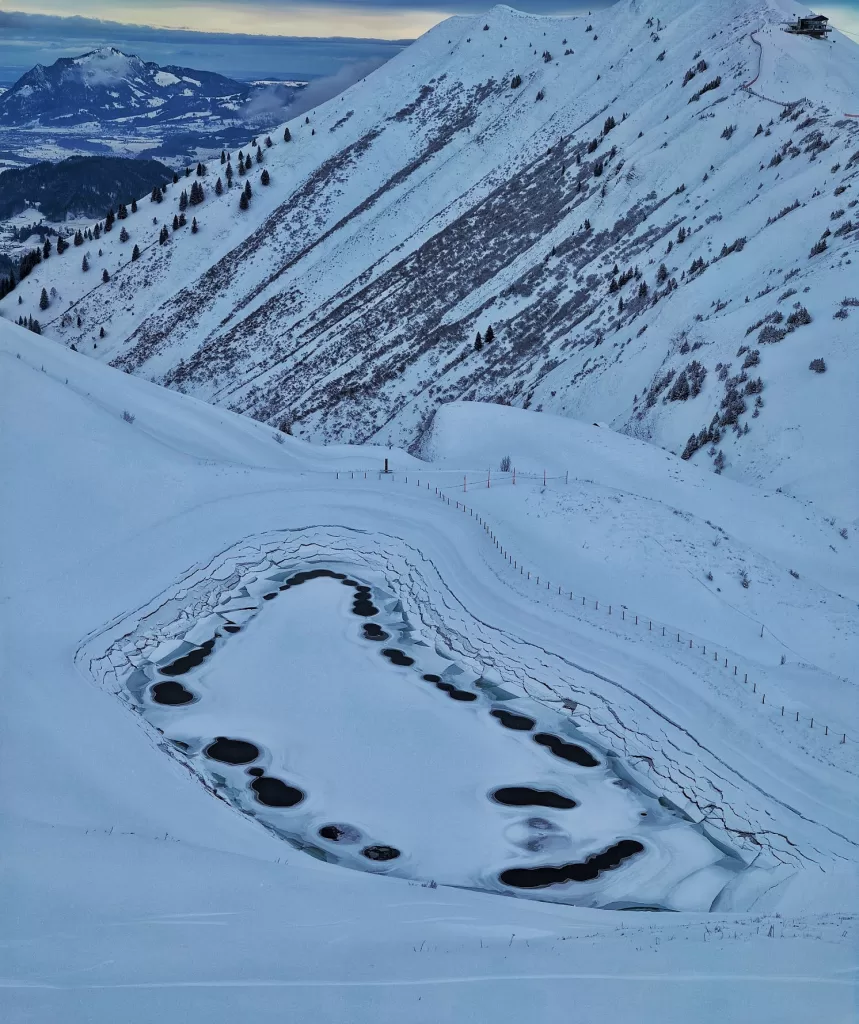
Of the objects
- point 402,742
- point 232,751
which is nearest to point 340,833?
point 402,742

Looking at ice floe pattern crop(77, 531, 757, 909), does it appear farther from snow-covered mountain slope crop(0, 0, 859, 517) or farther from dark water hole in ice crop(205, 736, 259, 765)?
snow-covered mountain slope crop(0, 0, 859, 517)

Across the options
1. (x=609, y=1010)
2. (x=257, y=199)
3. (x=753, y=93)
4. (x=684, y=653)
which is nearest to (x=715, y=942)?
(x=609, y=1010)

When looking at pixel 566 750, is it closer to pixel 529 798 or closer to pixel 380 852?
pixel 529 798

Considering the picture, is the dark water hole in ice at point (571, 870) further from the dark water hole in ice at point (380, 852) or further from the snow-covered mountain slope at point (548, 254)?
the snow-covered mountain slope at point (548, 254)

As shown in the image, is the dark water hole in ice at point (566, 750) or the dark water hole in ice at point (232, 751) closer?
the dark water hole in ice at point (232, 751)

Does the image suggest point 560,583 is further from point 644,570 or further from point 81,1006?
point 81,1006

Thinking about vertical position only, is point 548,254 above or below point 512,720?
above

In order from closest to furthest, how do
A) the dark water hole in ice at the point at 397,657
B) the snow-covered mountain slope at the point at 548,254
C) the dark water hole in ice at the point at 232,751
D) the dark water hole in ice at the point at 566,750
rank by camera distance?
the dark water hole in ice at the point at 232,751 → the dark water hole in ice at the point at 566,750 → the dark water hole in ice at the point at 397,657 → the snow-covered mountain slope at the point at 548,254

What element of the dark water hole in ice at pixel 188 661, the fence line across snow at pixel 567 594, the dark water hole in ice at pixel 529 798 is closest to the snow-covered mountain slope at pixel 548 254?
the fence line across snow at pixel 567 594
